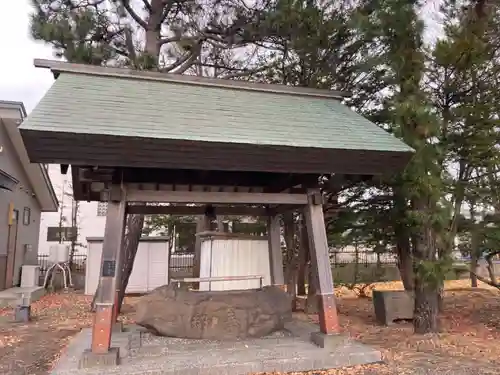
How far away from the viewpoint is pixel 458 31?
7250 mm

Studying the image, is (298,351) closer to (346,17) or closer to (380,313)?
(380,313)

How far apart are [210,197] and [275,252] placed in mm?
2555

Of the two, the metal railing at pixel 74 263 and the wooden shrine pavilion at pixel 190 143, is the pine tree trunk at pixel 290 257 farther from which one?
the metal railing at pixel 74 263

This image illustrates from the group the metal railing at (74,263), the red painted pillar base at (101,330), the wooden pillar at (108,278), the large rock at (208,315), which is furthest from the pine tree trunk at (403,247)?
the metal railing at (74,263)

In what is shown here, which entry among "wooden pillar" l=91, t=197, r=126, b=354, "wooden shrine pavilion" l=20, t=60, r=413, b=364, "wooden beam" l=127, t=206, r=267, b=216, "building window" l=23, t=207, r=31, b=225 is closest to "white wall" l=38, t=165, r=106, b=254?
"building window" l=23, t=207, r=31, b=225

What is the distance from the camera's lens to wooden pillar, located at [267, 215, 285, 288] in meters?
7.76

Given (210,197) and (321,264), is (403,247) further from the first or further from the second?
(210,197)

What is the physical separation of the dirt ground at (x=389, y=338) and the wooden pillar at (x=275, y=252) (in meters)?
1.48

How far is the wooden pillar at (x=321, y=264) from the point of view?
18.2 ft

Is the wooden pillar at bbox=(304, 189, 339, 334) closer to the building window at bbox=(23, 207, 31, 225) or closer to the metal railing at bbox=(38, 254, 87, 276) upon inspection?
the building window at bbox=(23, 207, 31, 225)

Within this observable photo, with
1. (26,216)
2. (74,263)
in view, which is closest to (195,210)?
(26,216)

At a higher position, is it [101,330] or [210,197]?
[210,197]

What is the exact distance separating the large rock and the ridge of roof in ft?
10.2

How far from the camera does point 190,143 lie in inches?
184
